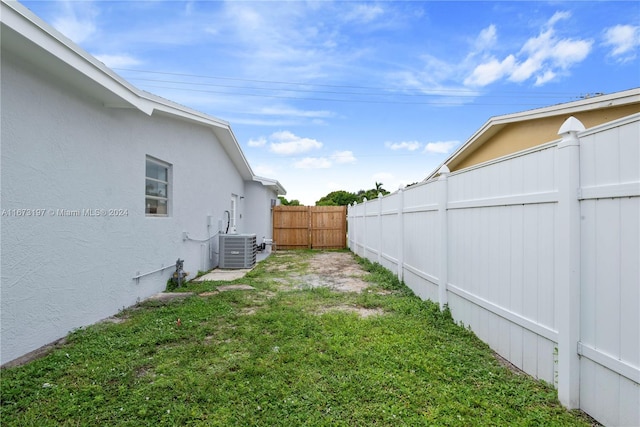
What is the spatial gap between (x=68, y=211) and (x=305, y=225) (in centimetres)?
1192

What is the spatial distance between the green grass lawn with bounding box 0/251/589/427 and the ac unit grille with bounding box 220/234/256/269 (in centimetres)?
459

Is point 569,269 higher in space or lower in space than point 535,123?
lower

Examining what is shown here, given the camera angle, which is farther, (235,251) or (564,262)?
(235,251)

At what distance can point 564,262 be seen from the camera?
2.25 meters

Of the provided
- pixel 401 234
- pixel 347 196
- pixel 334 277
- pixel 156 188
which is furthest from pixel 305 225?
pixel 347 196

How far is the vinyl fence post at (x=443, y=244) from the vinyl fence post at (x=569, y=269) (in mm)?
2108

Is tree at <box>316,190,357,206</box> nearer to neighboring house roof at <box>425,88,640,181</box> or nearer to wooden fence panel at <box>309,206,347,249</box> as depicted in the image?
wooden fence panel at <box>309,206,347,249</box>

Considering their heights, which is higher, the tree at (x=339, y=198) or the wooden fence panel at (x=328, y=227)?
the tree at (x=339, y=198)

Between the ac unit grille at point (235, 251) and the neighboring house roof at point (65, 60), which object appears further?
the ac unit grille at point (235, 251)

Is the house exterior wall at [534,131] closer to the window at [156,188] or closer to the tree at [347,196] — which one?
the window at [156,188]

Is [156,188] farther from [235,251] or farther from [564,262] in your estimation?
[564,262]

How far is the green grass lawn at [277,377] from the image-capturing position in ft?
7.09

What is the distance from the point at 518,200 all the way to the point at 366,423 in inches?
93.0

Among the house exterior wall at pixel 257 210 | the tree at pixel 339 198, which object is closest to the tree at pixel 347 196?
the tree at pixel 339 198
